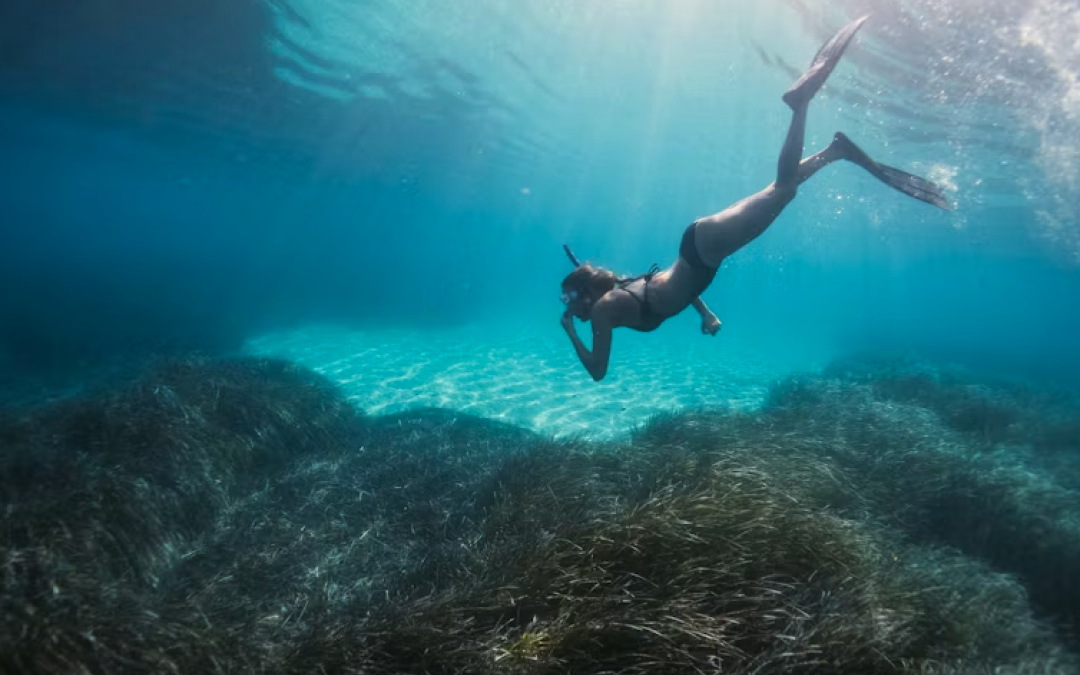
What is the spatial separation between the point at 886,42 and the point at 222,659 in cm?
2103

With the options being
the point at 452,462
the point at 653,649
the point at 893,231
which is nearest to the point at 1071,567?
the point at 653,649

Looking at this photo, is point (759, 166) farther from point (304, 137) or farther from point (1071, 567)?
point (1071, 567)

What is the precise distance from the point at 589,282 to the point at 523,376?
11.9 m

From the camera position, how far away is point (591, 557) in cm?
395

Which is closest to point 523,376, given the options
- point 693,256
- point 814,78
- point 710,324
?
point 710,324

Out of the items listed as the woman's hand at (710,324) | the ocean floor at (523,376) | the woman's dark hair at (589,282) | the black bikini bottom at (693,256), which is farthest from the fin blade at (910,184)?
the ocean floor at (523,376)

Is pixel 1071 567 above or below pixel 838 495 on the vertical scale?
below

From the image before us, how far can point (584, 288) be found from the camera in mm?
5867

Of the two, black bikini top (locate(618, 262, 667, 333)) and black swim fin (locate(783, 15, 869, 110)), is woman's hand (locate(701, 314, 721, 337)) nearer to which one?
black bikini top (locate(618, 262, 667, 333))

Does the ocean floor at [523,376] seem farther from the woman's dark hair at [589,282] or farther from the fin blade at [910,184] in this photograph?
the fin blade at [910,184]

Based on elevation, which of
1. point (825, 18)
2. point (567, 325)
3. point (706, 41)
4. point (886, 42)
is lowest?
point (567, 325)

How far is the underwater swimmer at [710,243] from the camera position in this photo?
5.20 metres

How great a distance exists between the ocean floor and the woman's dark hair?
3.86 m

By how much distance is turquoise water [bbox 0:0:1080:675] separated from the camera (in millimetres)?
3551
